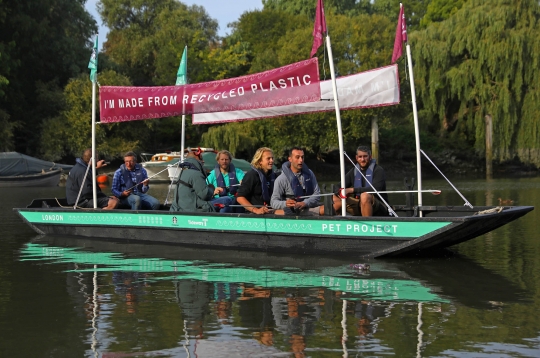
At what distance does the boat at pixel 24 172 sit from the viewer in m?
43.2

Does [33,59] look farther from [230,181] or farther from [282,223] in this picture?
[282,223]

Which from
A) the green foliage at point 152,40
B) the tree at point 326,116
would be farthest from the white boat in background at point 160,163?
the green foliage at point 152,40

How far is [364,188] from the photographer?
1352 cm

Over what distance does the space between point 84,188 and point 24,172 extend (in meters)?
28.4

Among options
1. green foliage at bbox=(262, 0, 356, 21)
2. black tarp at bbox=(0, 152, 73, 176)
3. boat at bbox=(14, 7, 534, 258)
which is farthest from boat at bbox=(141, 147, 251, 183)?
boat at bbox=(14, 7, 534, 258)

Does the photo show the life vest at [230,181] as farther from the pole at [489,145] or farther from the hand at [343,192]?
the pole at [489,145]

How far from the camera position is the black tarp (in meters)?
43.7

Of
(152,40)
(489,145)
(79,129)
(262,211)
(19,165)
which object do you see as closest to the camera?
(262,211)

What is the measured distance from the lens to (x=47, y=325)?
29.7 ft

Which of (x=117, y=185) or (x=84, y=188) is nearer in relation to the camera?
(x=117, y=185)

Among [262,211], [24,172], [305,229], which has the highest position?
[24,172]

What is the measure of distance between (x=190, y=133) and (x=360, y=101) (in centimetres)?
4271

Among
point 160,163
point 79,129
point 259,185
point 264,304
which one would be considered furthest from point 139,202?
point 79,129

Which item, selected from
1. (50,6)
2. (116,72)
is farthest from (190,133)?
(50,6)
